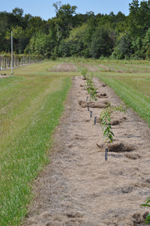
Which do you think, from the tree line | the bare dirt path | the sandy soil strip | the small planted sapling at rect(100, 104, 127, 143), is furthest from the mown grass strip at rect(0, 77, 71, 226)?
the tree line

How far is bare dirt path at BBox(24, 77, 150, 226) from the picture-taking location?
3.79 meters

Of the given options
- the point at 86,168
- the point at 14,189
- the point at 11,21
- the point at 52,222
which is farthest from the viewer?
the point at 11,21

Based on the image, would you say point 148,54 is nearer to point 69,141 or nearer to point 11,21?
point 69,141

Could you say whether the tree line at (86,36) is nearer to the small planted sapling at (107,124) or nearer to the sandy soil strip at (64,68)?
the sandy soil strip at (64,68)

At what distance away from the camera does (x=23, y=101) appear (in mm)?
14477

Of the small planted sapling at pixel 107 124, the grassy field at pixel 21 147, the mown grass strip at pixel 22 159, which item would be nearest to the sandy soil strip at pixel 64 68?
the grassy field at pixel 21 147

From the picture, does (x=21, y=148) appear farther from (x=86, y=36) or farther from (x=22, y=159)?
(x=86, y=36)

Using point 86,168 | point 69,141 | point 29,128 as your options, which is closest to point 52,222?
point 86,168

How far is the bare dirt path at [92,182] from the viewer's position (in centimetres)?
379

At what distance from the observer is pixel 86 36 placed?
101 metres

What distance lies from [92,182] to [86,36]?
Result: 9982 cm

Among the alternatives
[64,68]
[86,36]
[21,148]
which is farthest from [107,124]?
[86,36]

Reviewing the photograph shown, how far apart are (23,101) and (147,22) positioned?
7610 centimetres

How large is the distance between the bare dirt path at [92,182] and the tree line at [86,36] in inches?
2705
